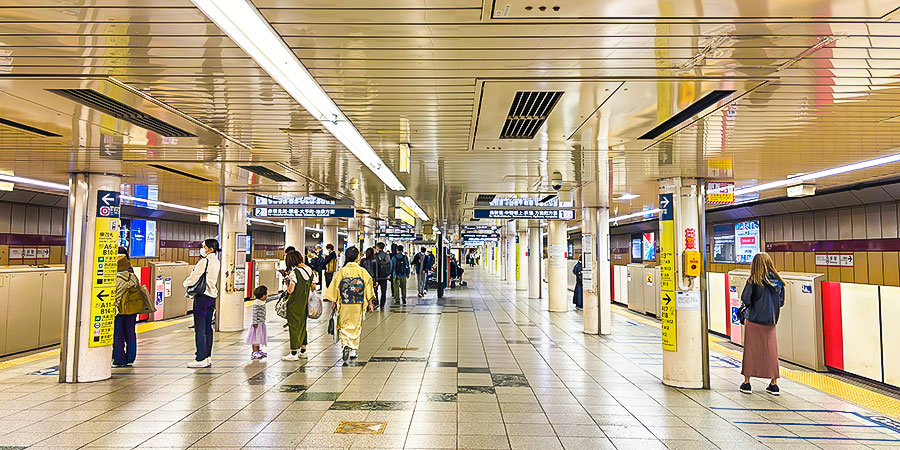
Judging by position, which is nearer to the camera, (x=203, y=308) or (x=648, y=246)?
(x=203, y=308)

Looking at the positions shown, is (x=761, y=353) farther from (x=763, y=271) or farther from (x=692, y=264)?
(x=692, y=264)

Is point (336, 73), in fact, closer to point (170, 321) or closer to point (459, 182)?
point (459, 182)

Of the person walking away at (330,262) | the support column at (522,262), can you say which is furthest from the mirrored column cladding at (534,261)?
the person walking away at (330,262)

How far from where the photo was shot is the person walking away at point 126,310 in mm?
7055

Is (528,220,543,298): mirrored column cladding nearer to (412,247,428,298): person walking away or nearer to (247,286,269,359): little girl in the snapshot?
(412,247,428,298): person walking away

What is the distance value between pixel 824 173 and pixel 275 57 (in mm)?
8160

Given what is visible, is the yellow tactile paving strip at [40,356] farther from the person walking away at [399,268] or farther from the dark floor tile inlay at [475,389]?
the person walking away at [399,268]

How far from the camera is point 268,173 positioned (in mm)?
7848

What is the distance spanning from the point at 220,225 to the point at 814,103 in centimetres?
1027

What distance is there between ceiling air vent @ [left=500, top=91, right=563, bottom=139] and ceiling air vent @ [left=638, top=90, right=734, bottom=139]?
3.75 ft

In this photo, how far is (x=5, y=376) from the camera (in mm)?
6629

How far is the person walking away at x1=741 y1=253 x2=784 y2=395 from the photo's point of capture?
6.02 metres

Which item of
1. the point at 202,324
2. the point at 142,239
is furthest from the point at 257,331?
the point at 142,239

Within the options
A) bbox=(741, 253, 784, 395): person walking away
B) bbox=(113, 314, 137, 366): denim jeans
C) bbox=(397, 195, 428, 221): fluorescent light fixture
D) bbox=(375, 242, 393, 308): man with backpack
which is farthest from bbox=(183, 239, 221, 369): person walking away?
bbox=(375, 242, 393, 308): man with backpack
